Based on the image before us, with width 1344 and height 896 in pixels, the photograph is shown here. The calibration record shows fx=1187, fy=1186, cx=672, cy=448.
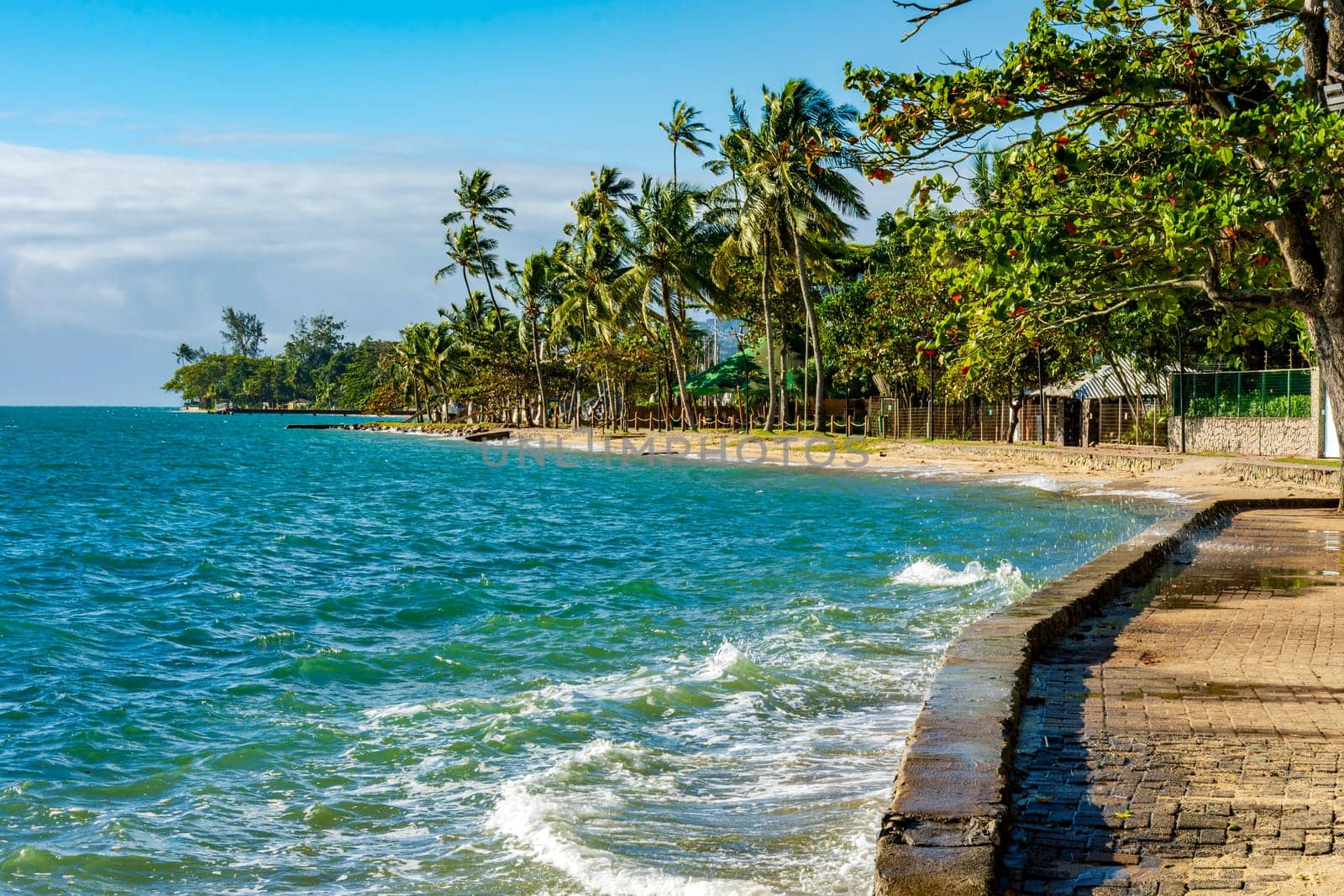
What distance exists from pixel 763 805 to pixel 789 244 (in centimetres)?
4632

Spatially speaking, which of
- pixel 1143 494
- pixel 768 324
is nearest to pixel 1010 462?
pixel 1143 494

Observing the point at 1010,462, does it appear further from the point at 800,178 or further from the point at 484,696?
the point at 484,696

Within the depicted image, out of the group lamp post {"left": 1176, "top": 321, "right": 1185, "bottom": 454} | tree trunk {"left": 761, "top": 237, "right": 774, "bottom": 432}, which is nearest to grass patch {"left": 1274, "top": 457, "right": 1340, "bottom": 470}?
lamp post {"left": 1176, "top": 321, "right": 1185, "bottom": 454}

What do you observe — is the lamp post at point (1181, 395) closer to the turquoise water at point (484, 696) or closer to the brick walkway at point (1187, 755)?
the turquoise water at point (484, 696)

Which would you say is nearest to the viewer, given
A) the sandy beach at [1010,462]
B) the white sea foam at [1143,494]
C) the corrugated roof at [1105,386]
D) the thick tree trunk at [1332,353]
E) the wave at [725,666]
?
the wave at [725,666]

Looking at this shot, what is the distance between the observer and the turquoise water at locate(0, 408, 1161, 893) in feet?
19.8

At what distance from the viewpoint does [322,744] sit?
8320 mm

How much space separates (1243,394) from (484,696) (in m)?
25.4

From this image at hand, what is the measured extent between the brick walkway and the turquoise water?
0.94 meters

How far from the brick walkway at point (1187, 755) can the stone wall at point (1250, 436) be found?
18.6 m

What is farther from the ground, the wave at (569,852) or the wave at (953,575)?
the wave at (953,575)

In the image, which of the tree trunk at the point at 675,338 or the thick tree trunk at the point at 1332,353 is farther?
the tree trunk at the point at 675,338

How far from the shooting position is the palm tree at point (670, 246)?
183ft

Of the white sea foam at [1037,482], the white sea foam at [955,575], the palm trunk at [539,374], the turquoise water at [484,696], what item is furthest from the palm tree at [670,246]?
the white sea foam at [955,575]
